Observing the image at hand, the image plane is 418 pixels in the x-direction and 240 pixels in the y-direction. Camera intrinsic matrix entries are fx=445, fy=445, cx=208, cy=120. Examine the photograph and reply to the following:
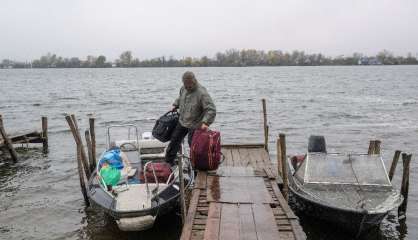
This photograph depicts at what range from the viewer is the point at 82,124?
95.4 ft

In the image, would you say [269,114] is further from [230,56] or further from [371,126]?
[230,56]

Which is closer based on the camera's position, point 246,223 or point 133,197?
point 246,223

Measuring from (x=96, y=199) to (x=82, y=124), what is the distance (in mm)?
20138

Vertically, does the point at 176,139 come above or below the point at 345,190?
above

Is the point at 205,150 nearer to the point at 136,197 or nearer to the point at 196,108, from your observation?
the point at 196,108

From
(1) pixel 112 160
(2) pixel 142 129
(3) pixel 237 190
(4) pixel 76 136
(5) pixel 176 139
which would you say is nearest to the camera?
(3) pixel 237 190

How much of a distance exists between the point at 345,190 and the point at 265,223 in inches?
134

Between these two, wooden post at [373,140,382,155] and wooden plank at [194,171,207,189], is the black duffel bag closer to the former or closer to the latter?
wooden plank at [194,171,207,189]

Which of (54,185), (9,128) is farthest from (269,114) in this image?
(54,185)

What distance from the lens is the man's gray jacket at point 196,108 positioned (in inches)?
389

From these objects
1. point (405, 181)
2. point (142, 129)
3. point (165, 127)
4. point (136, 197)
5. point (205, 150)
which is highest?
point (165, 127)

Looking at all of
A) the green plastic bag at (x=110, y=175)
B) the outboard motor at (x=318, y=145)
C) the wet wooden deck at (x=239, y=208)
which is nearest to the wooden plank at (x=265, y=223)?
the wet wooden deck at (x=239, y=208)

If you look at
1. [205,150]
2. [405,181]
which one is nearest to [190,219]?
[205,150]

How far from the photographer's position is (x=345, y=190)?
10055mm
